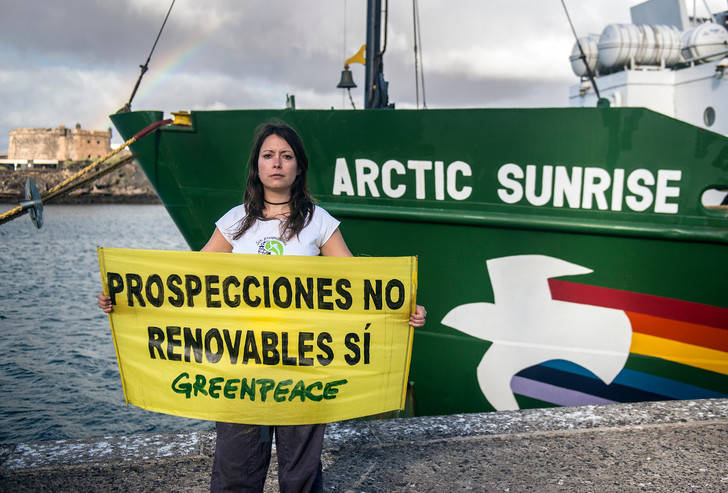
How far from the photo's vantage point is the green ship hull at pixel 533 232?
3.42 metres

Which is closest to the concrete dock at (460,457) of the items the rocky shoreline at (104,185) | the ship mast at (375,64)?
the ship mast at (375,64)

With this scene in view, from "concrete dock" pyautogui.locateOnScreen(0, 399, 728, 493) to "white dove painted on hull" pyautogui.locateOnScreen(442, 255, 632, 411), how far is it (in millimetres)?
933

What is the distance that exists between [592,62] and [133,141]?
7.28 m

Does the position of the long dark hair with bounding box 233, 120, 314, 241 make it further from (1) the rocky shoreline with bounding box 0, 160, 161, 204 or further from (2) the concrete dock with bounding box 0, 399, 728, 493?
(1) the rocky shoreline with bounding box 0, 160, 161, 204

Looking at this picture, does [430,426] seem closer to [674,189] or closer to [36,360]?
[674,189]

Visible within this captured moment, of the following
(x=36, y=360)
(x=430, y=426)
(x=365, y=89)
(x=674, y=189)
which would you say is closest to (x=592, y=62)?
(x=365, y=89)

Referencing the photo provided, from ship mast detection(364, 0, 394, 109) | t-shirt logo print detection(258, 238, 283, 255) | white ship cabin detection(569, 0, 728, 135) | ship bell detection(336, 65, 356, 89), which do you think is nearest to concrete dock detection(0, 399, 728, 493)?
t-shirt logo print detection(258, 238, 283, 255)

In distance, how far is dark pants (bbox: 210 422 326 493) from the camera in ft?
6.02

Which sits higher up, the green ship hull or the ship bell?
the ship bell

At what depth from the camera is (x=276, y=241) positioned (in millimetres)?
1922

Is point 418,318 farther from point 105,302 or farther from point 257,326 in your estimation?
point 105,302

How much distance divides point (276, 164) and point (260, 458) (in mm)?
878

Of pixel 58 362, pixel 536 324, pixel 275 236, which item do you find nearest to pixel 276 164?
pixel 275 236

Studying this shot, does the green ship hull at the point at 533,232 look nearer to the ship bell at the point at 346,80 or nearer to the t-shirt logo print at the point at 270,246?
the ship bell at the point at 346,80
